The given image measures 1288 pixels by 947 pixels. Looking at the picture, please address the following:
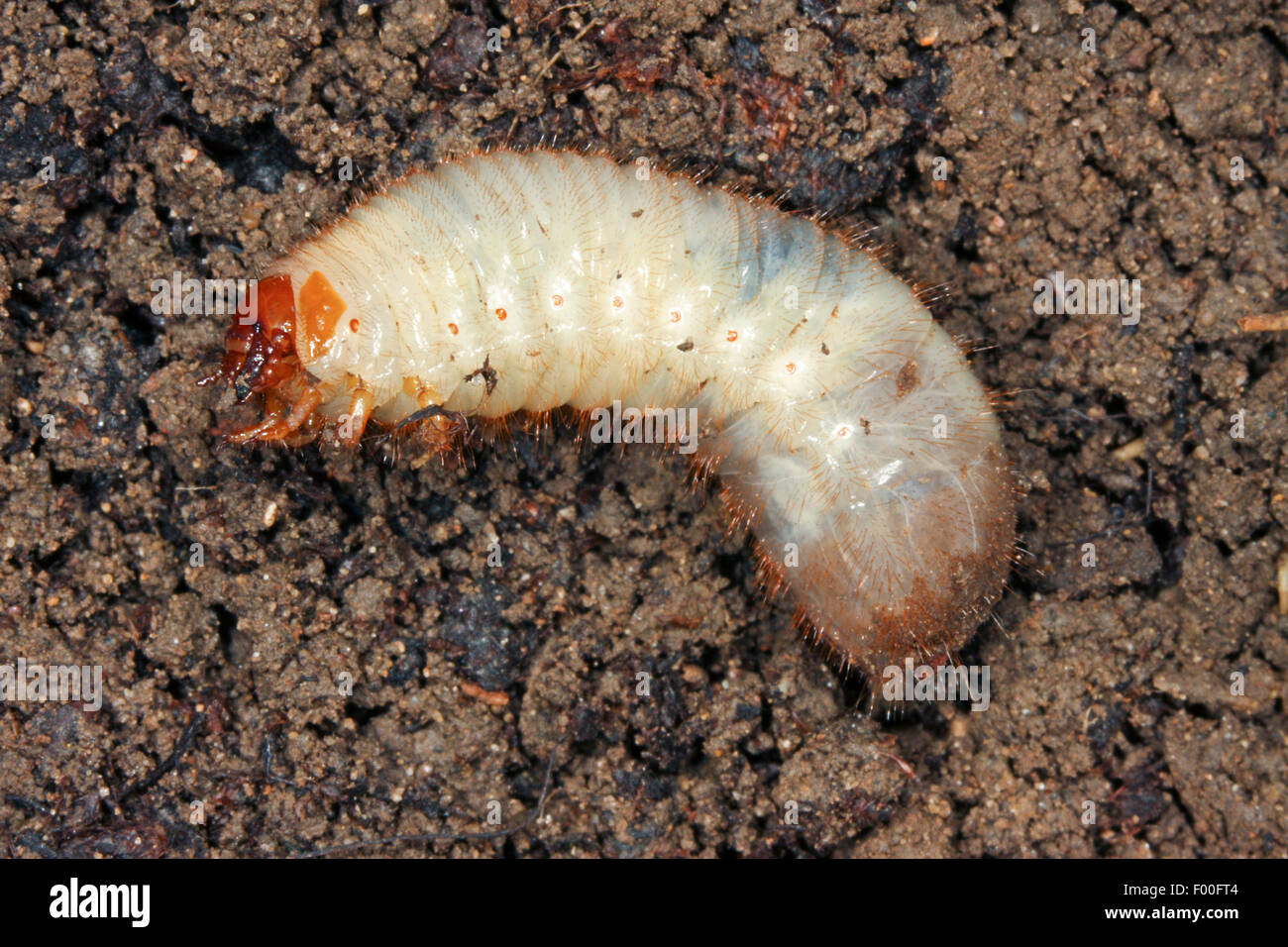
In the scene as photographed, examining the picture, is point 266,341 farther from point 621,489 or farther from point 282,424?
point 621,489

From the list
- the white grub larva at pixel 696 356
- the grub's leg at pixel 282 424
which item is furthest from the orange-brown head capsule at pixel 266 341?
the grub's leg at pixel 282 424

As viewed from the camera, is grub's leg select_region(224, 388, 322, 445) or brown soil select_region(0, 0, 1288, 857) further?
brown soil select_region(0, 0, 1288, 857)

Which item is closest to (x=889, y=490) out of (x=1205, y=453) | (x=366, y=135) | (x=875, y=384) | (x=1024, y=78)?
(x=875, y=384)

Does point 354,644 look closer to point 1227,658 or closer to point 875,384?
point 875,384

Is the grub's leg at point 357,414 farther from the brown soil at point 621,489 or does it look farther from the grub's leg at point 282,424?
the brown soil at point 621,489

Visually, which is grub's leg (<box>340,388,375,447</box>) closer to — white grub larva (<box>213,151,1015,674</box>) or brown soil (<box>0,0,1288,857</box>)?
white grub larva (<box>213,151,1015,674</box>)

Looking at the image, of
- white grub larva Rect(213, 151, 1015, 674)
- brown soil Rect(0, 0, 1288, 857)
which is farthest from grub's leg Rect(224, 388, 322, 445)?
brown soil Rect(0, 0, 1288, 857)

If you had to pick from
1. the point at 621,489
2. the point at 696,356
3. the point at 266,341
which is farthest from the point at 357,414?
the point at 696,356
